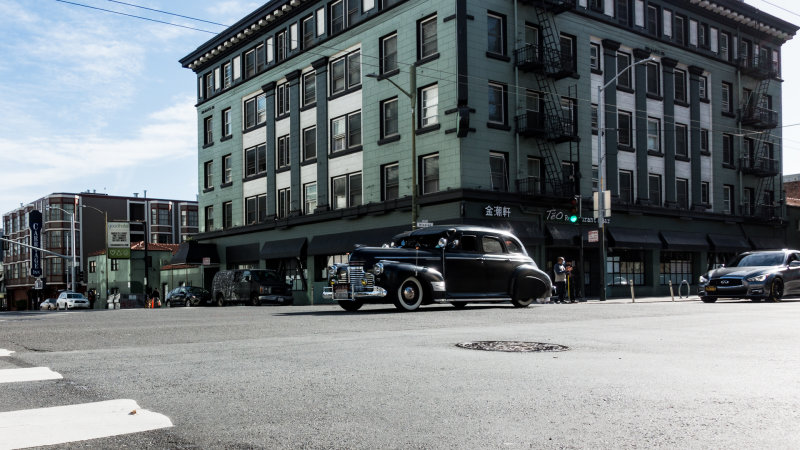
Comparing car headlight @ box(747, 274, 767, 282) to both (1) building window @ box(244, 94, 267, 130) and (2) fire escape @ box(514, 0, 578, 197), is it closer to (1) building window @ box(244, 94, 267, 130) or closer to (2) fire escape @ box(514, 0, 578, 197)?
(2) fire escape @ box(514, 0, 578, 197)

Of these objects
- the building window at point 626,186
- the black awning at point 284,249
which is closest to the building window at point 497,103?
the building window at point 626,186

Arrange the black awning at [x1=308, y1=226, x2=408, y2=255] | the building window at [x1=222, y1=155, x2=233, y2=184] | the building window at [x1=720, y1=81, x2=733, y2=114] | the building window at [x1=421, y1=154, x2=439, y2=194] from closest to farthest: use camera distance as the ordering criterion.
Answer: the building window at [x1=421, y1=154, x2=439, y2=194], the black awning at [x1=308, y1=226, x2=408, y2=255], the building window at [x1=720, y1=81, x2=733, y2=114], the building window at [x1=222, y1=155, x2=233, y2=184]

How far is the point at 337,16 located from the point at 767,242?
3124cm

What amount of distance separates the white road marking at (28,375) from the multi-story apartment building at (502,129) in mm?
22735

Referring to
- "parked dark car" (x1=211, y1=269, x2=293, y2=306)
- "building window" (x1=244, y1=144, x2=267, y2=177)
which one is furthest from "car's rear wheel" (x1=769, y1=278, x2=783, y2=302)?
"building window" (x1=244, y1=144, x2=267, y2=177)

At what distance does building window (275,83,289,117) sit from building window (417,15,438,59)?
12675 millimetres

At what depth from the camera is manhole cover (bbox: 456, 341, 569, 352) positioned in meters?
8.84

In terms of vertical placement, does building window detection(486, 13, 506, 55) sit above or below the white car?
above

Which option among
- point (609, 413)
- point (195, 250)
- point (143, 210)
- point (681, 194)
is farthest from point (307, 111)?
point (143, 210)

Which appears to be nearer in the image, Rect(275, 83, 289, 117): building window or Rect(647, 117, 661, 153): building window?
Rect(647, 117, 661, 153): building window

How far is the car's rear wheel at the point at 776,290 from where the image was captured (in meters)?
22.3

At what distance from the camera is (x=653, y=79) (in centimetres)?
4116

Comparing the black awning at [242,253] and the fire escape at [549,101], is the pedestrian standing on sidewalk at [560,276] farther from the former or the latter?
the black awning at [242,253]

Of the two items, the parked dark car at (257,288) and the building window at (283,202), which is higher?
the building window at (283,202)
